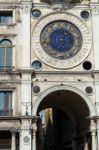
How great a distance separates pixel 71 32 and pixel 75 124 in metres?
9.80

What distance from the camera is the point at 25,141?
33.7 metres

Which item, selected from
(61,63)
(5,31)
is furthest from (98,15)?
(5,31)

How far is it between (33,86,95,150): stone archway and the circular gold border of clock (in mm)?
2190

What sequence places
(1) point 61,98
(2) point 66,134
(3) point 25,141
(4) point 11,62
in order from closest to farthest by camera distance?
(3) point 25,141
(4) point 11,62
(1) point 61,98
(2) point 66,134

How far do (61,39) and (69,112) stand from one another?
8.57m

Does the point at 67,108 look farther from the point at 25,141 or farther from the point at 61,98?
the point at 25,141

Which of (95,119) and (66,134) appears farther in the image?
(66,134)

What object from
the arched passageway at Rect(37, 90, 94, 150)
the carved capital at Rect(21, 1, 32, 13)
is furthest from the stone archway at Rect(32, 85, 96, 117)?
the carved capital at Rect(21, 1, 32, 13)

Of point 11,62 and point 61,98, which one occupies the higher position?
point 11,62

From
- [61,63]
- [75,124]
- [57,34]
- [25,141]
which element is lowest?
[25,141]

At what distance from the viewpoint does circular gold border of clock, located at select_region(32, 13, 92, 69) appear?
36.1m

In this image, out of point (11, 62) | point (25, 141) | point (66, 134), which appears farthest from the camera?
point (66, 134)

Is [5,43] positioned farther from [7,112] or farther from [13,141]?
[13,141]

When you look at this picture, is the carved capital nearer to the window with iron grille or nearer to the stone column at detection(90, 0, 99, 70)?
the window with iron grille
